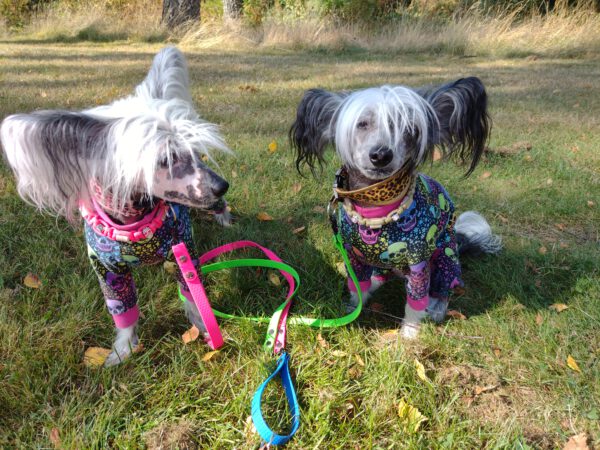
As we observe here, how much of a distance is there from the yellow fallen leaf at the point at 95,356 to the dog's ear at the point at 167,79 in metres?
1.27

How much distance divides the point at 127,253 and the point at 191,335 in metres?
0.61

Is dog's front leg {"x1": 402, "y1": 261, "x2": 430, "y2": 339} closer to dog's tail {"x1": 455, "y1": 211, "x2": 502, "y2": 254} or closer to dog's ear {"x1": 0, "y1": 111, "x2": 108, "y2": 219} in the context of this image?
dog's tail {"x1": 455, "y1": 211, "x2": 502, "y2": 254}

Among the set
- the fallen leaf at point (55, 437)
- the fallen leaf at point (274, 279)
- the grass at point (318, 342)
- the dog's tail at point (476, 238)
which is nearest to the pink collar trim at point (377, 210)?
the grass at point (318, 342)

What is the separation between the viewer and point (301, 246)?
3145mm

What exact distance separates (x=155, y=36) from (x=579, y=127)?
493 inches

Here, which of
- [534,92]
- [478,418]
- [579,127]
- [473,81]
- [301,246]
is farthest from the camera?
[534,92]

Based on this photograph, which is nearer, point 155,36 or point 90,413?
point 90,413

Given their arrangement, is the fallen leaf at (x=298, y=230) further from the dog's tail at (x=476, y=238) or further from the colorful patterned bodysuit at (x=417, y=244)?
the dog's tail at (x=476, y=238)

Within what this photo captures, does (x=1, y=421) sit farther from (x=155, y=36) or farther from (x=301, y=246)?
(x=155, y=36)

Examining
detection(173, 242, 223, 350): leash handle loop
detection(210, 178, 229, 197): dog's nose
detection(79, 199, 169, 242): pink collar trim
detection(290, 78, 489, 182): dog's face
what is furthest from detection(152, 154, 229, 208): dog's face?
detection(290, 78, 489, 182): dog's face

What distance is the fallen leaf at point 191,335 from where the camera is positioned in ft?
7.52

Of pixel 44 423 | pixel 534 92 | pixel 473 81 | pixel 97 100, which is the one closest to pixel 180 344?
pixel 44 423

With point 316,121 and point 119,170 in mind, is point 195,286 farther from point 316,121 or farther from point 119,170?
point 316,121

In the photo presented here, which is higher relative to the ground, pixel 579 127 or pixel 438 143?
pixel 438 143
